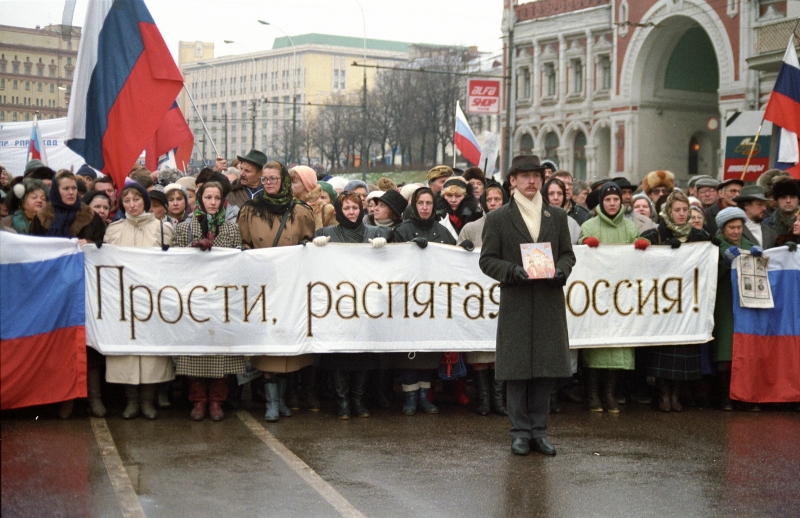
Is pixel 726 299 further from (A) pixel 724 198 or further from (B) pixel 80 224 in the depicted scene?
(B) pixel 80 224

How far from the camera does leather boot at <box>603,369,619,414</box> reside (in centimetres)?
900

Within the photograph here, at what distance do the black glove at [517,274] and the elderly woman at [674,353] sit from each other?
94.5 inches

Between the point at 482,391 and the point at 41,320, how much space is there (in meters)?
3.46

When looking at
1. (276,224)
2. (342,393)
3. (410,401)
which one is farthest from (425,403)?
(276,224)

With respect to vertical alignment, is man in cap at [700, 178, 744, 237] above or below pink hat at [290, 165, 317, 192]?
below

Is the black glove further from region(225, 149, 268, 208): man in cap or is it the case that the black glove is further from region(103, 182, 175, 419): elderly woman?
region(225, 149, 268, 208): man in cap

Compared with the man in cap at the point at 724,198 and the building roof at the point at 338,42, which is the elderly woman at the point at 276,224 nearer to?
the man in cap at the point at 724,198

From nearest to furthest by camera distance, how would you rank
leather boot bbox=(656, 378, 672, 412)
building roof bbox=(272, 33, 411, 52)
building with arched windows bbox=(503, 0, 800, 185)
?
leather boot bbox=(656, 378, 672, 412) < building with arched windows bbox=(503, 0, 800, 185) < building roof bbox=(272, 33, 411, 52)

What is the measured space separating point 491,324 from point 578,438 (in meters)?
1.46

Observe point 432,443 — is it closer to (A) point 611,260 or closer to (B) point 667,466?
(B) point 667,466

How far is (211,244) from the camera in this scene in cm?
855

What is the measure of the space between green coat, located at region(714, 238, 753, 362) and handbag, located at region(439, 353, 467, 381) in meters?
2.18

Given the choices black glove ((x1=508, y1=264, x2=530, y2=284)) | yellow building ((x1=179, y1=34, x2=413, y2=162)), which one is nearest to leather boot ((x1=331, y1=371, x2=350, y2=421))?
black glove ((x1=508, y1=264, x2=530, y2=284))

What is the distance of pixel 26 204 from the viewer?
27.7ft
